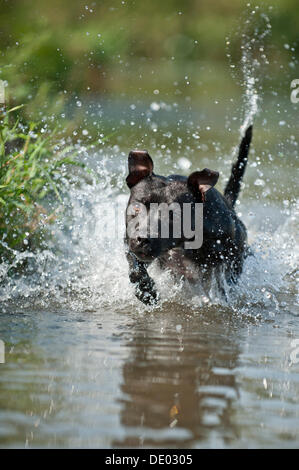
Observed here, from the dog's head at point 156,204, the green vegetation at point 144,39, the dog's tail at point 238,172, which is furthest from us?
the green vegetation at point 144,39

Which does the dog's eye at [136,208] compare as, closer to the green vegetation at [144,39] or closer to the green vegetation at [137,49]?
the green vegetation at [137,49]

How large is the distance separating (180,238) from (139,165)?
0.56 m

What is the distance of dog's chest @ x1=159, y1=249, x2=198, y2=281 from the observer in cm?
500

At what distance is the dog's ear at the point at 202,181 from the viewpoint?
473cm

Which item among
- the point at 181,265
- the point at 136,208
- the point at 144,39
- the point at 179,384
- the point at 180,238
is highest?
the point at 144,39

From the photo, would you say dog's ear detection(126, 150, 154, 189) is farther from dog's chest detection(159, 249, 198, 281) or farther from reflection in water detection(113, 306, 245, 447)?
reflection in water detection(113, 306, 245, 447)

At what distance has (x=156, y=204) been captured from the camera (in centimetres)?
473

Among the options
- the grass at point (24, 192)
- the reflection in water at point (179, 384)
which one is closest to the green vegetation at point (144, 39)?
the grass at point (24, 192)

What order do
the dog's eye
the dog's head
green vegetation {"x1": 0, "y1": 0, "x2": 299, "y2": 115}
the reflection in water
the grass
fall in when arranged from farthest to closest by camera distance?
green vegetation {"x1": 0, "y1": 0, "x2": 299, "y2": 115}, the grass, the dog's eye, the dog's head, the reflection in water

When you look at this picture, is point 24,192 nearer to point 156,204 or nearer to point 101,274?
point 101,274

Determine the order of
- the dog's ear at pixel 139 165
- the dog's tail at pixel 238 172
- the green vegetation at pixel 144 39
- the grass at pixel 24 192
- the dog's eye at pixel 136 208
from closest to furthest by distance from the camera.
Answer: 1. the dog's eye at pixel 136 208
2. the dog's ear at pixel 139 165
3. the grass at pixel 24 192
4. the dog's tail at pixel 238 172
5. the green vegetation at pixel 144 39

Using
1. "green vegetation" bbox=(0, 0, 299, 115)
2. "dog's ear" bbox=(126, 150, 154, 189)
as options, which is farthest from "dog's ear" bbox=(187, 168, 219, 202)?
"green vegetation" bbox=(0, 0, 299, 115)

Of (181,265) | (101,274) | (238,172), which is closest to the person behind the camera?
(181,265)

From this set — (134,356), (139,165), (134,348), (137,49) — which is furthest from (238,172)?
(137,49)
